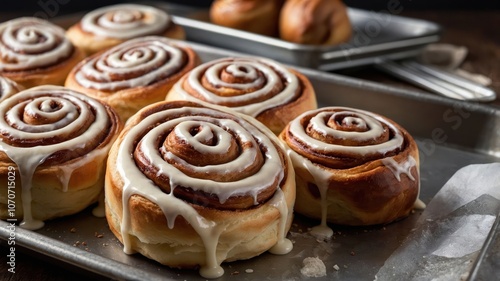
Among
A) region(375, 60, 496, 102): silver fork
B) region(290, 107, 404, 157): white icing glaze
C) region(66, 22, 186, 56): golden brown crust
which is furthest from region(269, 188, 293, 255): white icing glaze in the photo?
region(66, 22, 186, 56): golden brown crust

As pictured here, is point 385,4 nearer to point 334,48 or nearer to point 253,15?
point 253,15

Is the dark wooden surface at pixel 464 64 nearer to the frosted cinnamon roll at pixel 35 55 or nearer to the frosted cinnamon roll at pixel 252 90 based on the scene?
the frosted cinnamon roll at pixel 252 90

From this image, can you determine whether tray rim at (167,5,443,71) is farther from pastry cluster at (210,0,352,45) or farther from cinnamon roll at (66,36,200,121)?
cinnamon roll at (66,36,200,121)

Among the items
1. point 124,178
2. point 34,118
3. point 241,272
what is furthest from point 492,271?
point 34,118

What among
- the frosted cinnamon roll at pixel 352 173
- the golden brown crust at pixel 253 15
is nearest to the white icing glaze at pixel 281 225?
the frosted cinnamon roll at pixel 352 173

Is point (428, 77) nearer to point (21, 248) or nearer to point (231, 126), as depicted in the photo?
point (231, 126)

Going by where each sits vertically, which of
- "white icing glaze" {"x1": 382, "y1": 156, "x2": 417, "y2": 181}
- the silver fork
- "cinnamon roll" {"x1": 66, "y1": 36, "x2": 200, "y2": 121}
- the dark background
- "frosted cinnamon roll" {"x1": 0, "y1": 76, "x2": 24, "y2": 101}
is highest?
"white icing glaze" {"x1": 382, "y1": 156, "x2": 417, "y2": 181}
